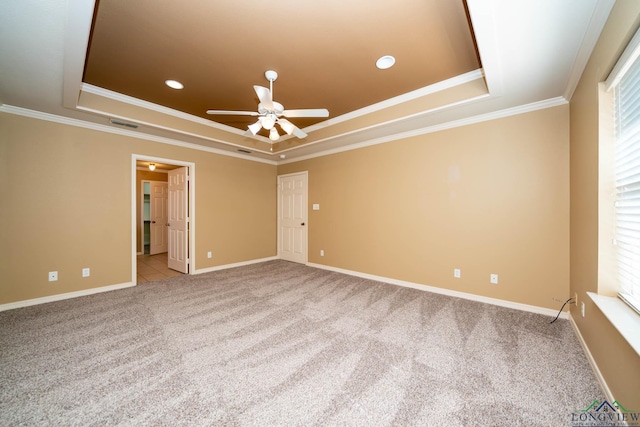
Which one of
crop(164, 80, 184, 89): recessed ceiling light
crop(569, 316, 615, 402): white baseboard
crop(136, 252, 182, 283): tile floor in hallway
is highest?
crop(164, 80, 184, 89): recessed ceiling light

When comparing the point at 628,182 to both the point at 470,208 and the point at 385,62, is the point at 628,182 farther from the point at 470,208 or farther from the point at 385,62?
the point at 385,62

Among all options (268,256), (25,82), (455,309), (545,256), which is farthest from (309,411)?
(268,256)

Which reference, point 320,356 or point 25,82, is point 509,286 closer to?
point 320,356

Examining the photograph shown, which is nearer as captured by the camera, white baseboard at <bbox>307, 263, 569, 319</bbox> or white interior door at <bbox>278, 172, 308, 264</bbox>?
white baseboard at <bbox>307, 263, 569, 319</bbox>

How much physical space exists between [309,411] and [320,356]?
1.77 ft

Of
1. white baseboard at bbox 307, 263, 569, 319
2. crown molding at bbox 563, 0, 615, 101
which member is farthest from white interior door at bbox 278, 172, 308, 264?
crown molding at bbox 563, 0, 615, 101

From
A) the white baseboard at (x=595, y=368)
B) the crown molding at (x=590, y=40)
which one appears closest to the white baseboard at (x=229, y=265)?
the white baseboard at (x=595, y=368)

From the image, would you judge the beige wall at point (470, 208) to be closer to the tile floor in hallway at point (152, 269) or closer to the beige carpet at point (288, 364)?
the beige carpet at point (288, 364)

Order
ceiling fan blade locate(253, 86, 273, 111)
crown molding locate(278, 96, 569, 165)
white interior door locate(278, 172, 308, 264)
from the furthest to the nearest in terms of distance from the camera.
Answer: white interior door locate(278, 172, 308, 264) < crown molding locate(278, 96, 569, 165) < ceiling fan blade locate(253, 86, 273, 111)

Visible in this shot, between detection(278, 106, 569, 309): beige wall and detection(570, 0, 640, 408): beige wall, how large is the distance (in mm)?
208

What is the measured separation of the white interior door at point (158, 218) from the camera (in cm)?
657

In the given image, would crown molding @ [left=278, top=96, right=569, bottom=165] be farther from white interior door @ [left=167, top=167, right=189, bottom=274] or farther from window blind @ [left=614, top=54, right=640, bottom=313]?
white interior door @ [left=167, top=167, right=189, bottom=274]

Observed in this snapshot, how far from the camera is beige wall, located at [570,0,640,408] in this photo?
1326mm

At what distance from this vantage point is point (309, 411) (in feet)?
4.69
